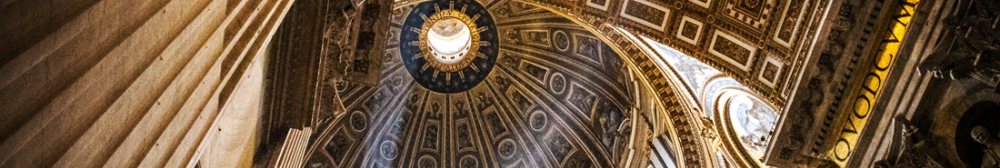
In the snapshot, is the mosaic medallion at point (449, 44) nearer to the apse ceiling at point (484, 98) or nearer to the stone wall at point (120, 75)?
the apse ceiling at point (484, 98)

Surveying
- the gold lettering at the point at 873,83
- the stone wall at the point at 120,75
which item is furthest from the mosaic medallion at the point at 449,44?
the stone wall at the point at 120,75

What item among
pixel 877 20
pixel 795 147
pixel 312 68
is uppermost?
pixel 877 20

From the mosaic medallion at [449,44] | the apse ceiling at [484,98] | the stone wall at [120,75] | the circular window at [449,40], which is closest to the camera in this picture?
the stone wall at [120,75]

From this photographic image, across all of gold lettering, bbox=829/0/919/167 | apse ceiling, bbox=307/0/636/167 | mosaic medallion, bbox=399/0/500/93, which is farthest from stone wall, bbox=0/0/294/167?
mosaic medallion, bbox=399/0/500/93

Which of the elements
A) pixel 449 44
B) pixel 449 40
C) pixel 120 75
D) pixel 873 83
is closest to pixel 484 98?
pixel 449 44

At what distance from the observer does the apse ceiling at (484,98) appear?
15.3 metres

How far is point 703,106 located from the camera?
36.6 ft

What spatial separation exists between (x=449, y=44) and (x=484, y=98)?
5.66 feet

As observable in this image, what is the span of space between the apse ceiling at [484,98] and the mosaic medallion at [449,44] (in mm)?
25

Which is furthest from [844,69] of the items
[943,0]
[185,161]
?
[185,161]

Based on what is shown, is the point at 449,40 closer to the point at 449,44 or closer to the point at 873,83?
the point at 449,44

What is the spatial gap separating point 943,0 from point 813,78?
185cm

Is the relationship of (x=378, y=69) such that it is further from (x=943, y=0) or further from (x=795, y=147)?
(x=943, y=0)

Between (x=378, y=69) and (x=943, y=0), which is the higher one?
(x=943, y=0)
